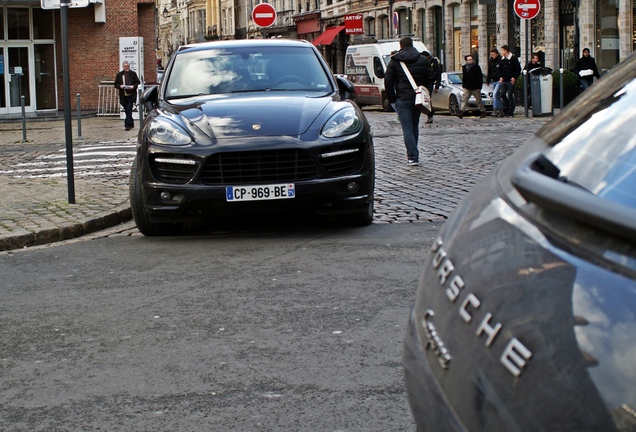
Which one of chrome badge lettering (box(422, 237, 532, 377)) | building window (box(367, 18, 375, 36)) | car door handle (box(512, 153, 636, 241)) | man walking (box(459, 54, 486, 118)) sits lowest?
chrome badge lettering (box(422, 237, 532, 377))

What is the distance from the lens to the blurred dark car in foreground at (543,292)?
154 centimetres

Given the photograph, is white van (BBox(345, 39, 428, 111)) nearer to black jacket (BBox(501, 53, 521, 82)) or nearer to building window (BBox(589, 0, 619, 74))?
building window (BBox(589, 0, 619, 74))

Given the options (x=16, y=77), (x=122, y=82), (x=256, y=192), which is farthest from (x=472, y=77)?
(x=256, y=192)

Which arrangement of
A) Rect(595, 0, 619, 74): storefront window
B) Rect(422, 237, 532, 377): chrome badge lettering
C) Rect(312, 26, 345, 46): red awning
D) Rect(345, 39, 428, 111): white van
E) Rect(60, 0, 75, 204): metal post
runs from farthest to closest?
Rect(312, 26, 345, 46): red awning, Rect(595, 0, 619, 74): storefront window, Rect(345, 39, 428, 111): white van, Rect(60, 0, 75, 204): metal post, Rect(422, 237, 532, 377): chrome badge lettering

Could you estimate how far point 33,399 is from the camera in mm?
4477

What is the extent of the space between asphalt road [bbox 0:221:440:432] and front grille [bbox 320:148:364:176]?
546mm

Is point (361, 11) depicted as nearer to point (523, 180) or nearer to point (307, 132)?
point (307, 132)

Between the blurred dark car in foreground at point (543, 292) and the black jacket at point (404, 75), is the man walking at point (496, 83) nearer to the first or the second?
the black jacket at point (404, 75)

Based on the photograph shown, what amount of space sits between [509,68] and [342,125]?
2194cm

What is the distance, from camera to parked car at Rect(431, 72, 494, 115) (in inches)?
1226

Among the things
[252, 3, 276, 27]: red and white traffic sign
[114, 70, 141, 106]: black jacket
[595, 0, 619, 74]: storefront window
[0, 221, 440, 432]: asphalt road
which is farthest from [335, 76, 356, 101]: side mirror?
[595, 0, 619, 74]: storefront window

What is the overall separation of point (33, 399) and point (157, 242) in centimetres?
469

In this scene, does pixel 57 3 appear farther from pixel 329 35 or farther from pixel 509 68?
pixel 329 35

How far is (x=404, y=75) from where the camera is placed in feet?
50.5
